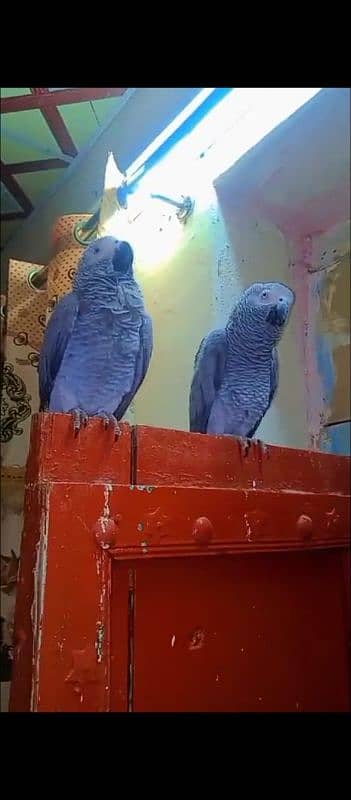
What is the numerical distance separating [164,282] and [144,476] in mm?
219

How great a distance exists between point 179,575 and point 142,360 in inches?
9.9

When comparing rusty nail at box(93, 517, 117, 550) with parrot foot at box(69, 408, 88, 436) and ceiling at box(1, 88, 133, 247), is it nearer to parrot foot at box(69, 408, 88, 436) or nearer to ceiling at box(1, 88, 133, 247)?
parrot foot at box(69, 408, 88, 436)

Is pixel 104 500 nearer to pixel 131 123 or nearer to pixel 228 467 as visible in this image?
pixel 228 467

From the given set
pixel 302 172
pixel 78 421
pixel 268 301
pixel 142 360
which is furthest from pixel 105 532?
pixel 302 172

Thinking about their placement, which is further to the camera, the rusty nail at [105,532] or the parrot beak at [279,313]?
the parrot beak at [279,313]

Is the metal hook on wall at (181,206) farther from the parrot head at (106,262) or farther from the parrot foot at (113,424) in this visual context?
the parrot foot at (113,424)

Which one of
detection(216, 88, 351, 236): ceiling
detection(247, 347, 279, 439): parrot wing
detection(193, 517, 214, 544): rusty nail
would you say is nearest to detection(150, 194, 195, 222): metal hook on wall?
detection(216, 88, 351, 236): ceiling

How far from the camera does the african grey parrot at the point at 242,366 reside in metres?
0.60

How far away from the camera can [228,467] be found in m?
0.56

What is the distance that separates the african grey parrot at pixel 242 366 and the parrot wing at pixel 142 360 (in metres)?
0.06

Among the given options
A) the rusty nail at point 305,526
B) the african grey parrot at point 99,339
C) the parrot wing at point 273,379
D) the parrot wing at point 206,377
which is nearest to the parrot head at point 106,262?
the african grey parrot at point 99,339

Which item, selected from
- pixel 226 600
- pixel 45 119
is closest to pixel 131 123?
pixel 45 119

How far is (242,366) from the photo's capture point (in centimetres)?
71

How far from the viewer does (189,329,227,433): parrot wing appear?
0.59m
